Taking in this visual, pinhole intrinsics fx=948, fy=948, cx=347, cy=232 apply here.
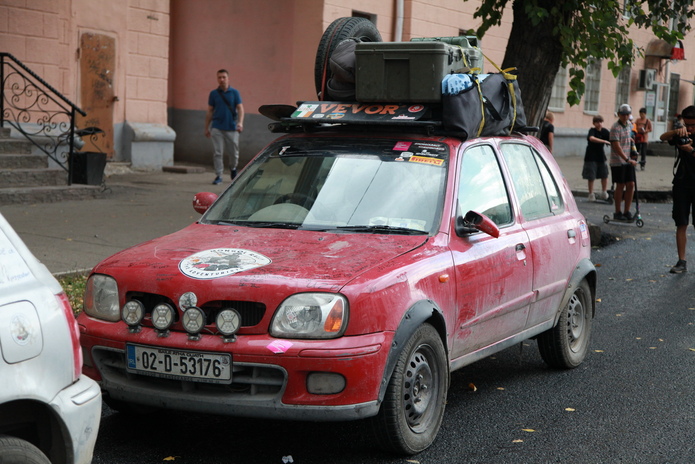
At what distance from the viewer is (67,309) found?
3.30 meters

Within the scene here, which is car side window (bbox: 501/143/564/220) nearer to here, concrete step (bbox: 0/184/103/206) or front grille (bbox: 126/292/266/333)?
front grille (bbox: 126/292/266/333)

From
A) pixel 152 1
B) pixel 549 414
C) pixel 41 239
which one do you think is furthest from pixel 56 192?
pixel 549 414

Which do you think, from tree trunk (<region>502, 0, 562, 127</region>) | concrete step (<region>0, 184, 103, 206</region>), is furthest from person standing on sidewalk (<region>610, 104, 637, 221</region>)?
concrete step (<region>0, 184, 103, 206</region>)

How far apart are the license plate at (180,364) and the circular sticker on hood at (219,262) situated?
1.23 feet

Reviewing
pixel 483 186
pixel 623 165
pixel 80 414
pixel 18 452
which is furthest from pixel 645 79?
pixel 18 452

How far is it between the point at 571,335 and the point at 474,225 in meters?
1.89

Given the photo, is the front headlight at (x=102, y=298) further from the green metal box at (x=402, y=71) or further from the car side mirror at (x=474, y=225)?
the green metal box at (x=402, y=71)

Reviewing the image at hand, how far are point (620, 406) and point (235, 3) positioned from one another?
17.6m

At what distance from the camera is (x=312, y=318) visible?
4.27 meters

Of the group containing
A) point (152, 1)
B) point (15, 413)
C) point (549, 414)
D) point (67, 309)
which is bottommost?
point (549, 414)

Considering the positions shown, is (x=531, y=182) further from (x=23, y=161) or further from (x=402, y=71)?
(x=23, y=161)

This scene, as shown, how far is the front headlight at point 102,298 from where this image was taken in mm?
4586

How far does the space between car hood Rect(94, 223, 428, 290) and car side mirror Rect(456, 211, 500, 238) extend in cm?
31

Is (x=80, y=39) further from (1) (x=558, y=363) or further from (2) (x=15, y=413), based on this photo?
(2) (x=15, y=413)
